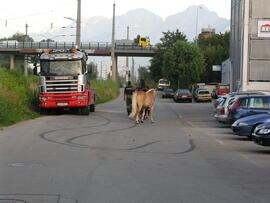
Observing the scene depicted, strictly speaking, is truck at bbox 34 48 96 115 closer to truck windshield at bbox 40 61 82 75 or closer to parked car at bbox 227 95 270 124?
truck windshield at bbox 40 61 82 75

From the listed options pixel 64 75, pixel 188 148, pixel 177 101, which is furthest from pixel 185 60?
pixel 188 148

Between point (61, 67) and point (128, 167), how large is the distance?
15819 mm

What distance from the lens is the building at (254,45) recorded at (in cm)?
3381

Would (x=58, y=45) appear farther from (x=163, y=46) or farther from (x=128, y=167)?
(x=128, y=167)

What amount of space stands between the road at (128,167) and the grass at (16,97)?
343cm

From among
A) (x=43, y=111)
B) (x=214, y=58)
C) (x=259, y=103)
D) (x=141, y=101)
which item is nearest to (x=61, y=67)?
(x=43, y=111)

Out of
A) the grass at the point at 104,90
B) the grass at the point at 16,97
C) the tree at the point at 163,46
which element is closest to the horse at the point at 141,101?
the grass at the point at 16,97

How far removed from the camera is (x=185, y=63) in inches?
3219

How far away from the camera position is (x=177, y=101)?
5741 cm

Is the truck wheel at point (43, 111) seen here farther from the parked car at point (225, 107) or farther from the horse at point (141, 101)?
the parked car at point (225, 107)

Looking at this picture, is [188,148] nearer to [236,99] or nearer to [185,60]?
[236,99]

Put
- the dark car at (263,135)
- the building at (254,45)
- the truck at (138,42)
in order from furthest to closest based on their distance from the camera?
the truck at (138,42) < the building at (254,45) < the dark car at (263,135)

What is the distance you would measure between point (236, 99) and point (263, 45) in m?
15.2

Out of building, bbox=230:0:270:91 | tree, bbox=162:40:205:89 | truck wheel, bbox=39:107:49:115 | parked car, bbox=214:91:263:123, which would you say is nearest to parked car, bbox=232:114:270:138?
parked car, bbox=214:91:263:123
